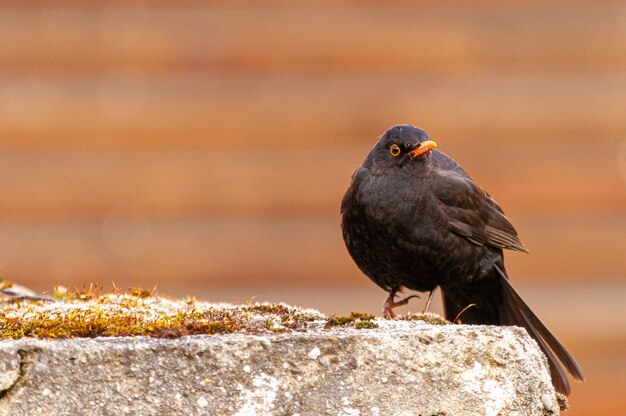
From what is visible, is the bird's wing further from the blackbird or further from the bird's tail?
the bird's tail

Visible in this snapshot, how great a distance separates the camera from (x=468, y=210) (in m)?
3.79

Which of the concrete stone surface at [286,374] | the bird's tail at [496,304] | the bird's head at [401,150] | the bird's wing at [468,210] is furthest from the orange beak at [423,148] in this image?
the concrete stone surface at [286,374]

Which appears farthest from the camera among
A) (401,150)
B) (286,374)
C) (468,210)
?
(468,210)

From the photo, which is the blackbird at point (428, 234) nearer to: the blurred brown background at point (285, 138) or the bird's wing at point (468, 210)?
the bird's wing at point (468, 210)

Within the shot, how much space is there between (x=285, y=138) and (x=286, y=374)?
4618mm

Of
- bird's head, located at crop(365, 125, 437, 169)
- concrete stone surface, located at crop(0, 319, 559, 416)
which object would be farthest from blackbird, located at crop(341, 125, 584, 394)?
concrete stone surface, located at crop(0, 319, 559, 416)

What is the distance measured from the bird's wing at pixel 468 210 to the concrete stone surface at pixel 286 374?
1.34m

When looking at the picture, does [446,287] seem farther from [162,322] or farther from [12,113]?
[12,113]

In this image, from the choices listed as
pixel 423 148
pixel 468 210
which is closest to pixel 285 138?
pixel 468 210

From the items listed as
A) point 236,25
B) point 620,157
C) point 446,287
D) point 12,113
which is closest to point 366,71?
point 236,25

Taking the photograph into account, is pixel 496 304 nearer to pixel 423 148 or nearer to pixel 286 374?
pixel 423 148

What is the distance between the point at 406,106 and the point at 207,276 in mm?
1752

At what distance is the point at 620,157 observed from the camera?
6.87 m

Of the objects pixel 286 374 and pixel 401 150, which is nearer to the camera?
pixel 286 374
